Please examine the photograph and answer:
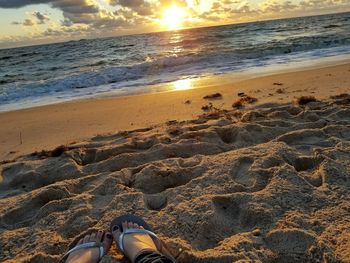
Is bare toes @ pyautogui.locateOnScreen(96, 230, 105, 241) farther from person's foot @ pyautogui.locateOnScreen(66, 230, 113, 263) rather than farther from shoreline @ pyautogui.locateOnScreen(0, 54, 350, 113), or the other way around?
shoreline @ pyautogui.locateOnScreen(0, 54, 350, 113)

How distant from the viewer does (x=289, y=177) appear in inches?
114

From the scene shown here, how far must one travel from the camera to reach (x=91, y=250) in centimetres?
220

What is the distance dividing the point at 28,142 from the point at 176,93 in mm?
3289

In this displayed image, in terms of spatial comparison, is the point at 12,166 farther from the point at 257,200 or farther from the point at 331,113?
the point at 331,113

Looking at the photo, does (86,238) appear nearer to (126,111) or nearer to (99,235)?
(99,235)

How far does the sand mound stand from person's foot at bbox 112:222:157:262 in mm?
116

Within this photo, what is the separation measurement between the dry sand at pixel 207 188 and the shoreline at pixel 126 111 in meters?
0.42

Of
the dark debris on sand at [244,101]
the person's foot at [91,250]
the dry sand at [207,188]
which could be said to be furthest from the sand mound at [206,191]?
the dark debris on sand at [244,101]

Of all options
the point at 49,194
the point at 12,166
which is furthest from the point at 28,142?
the point at 49,194

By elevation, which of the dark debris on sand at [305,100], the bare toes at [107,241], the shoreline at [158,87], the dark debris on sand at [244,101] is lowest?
the shoreline at [158,87]

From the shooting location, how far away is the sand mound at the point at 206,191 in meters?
2.25

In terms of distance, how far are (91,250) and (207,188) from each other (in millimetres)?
1058

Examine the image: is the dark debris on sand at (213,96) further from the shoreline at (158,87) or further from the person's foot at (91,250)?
the person's foot at (91,250)

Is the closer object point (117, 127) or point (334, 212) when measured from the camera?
point (334, 212)
